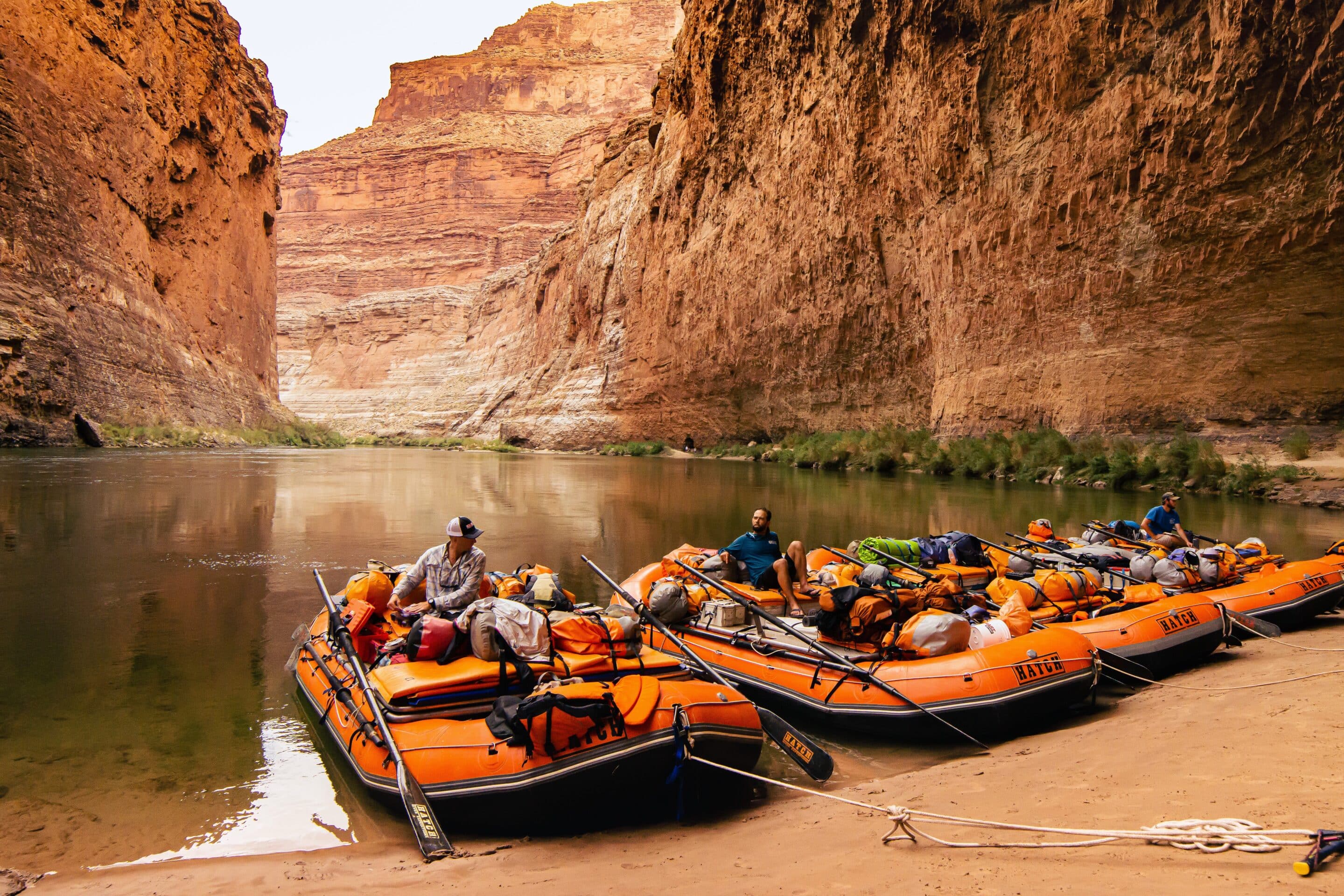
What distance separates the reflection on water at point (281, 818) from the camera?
383cm

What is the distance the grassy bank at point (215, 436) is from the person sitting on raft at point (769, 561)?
101 ft

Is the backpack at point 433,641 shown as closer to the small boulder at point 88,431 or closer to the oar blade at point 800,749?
the oar blade at point 800,749

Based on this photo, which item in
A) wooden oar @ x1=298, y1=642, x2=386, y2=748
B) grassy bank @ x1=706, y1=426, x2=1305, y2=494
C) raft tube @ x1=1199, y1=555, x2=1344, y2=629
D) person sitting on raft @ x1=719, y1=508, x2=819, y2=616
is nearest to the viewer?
wooden oar @ x1=298, y1=642, x2=386, y2=748

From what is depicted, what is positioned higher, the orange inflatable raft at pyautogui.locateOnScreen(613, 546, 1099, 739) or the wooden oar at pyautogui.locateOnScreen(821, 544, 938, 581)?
the wooden oar at pyautogui.locateOnScreen(821, 544, 938, 581)

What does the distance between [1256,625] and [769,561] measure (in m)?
4.06

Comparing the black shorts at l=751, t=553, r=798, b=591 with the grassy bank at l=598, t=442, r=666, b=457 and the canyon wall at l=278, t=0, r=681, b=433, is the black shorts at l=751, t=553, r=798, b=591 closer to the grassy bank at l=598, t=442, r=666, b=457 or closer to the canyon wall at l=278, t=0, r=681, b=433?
the grassy bank at l=598, t=442, r=666, b=457

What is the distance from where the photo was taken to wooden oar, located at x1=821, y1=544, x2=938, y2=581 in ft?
26.3

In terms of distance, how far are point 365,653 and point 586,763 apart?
239 centimetres

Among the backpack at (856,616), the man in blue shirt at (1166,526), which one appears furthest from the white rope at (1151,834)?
the man in blue shirt at (1166,526)

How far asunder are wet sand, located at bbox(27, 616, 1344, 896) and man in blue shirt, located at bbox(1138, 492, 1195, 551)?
5025 mm

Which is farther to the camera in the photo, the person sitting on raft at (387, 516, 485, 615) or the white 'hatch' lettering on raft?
the person sitting on raft at (387, 516, 485, 615)

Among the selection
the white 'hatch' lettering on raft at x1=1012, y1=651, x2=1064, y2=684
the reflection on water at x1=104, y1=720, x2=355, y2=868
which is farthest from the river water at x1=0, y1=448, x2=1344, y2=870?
the white 'hatch' lettering on raft at x1=1012, y1=651, x2=1064, y2=684

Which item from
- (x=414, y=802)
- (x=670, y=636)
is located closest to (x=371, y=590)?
(x=670, y=636)

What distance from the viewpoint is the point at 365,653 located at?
566 centimetres
